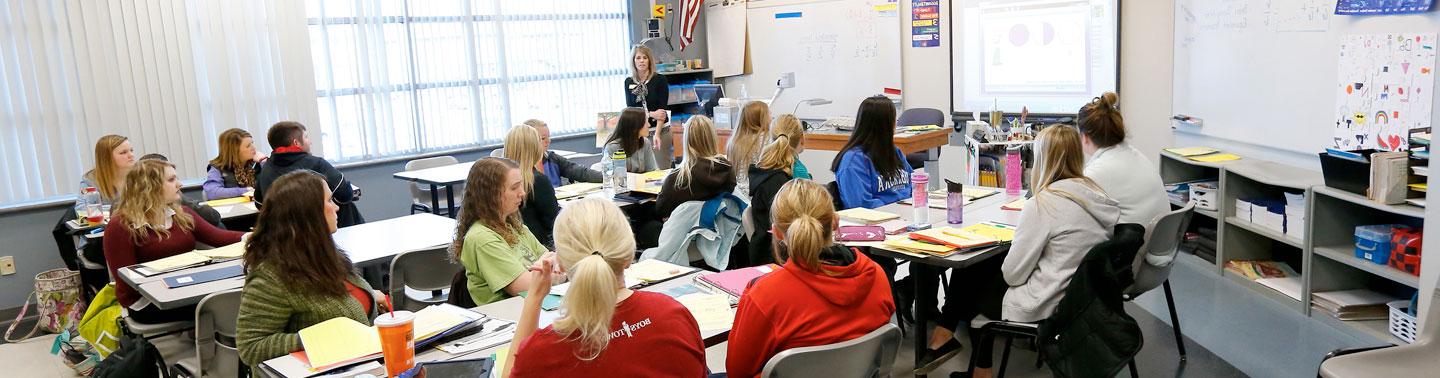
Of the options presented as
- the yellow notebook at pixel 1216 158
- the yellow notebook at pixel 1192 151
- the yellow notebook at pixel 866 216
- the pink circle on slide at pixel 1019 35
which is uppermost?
the pink circle on slide at pixel 1019 35

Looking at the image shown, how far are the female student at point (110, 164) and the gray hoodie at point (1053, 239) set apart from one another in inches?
176

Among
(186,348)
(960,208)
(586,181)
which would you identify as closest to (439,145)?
(586,181)

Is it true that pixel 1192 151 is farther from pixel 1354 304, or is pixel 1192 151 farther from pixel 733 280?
pixel 733 280

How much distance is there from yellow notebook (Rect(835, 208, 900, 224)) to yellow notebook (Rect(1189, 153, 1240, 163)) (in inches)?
96.4

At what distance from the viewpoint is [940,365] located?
396 cm

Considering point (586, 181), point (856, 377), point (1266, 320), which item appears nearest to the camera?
point (856, 377)

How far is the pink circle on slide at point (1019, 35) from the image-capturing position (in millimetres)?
7332

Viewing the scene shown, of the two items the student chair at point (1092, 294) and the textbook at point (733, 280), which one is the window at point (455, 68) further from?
the student chair at point (1092, 294)

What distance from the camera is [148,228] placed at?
396 centimetres

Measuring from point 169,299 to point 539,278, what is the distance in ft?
6.39

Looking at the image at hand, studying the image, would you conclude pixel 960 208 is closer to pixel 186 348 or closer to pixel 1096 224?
pixel 1096 224

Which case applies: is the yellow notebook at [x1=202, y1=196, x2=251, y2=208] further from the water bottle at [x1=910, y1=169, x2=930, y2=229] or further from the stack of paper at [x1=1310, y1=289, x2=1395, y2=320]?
the stack of paper at [x1=1310, y1=289, x2=1395, y2=320]

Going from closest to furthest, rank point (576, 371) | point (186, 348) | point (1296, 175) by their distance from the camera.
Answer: point (576, 371) < point (186, 348) < point (1296, 175)

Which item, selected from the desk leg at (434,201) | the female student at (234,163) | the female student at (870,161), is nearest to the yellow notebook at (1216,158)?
the female student at (870,161)
